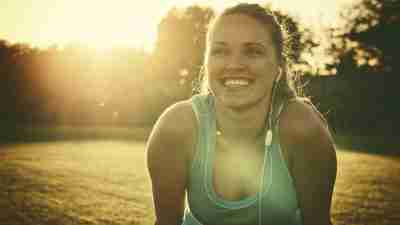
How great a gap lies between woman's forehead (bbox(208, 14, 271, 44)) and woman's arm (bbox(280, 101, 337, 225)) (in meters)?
0.60

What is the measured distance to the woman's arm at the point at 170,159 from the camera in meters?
2.66

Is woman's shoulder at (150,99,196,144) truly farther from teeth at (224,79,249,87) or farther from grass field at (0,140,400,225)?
grass field at (0,140,400,225)

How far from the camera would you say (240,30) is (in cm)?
271

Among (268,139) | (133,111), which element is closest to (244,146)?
(268,139)

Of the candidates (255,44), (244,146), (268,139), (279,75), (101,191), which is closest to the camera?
(268,139)

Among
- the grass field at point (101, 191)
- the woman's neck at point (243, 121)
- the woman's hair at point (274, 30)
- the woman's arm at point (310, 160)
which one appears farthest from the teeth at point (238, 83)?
the grass field at point (101, 191)

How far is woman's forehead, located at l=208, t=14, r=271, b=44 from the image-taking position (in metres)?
2.71

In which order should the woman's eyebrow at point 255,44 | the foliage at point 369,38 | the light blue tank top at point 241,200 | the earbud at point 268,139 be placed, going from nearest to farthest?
the light blue tank top at point 241,200
the earbud at point 268,139
the woman's eyebrow at point 255,44
the foliage at point 369,38

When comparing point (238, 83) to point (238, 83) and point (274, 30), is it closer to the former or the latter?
point (238, 83)

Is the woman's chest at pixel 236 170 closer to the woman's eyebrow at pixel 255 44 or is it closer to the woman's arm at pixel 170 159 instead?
the woman's arm at pixel 170 159

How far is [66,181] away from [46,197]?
1652 mm

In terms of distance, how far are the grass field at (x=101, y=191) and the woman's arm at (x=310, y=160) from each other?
339 cm

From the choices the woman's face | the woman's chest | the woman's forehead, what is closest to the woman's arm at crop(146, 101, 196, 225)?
the woman's chest

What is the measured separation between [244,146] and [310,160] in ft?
1.79
